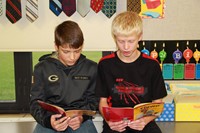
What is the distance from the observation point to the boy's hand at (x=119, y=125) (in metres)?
1.65

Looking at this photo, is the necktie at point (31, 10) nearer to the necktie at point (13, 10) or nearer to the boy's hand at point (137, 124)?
the necktie at point (13, 10)

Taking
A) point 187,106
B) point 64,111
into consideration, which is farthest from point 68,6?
point 187,106

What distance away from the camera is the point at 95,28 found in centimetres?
217

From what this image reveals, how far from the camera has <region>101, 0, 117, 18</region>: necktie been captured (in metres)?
2.12

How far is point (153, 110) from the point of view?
5.28ft

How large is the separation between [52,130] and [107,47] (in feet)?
2.53

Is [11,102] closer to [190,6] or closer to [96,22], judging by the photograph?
[96,22]

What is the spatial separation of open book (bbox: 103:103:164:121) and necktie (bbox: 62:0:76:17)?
881 mm

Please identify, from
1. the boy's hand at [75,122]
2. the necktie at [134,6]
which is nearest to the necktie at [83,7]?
the necktie at [134,6]

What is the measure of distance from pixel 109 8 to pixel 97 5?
9 centimetres

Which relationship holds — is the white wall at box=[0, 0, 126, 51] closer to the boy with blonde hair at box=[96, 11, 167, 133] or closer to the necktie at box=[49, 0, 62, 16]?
the necktie at box=[49, 0, 62, 16]

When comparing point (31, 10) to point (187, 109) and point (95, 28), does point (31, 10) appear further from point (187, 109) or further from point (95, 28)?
point (187, 109)

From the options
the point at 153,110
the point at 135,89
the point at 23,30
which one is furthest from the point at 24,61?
the point at 153,110

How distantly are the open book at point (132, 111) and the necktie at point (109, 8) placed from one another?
0.83 metres
